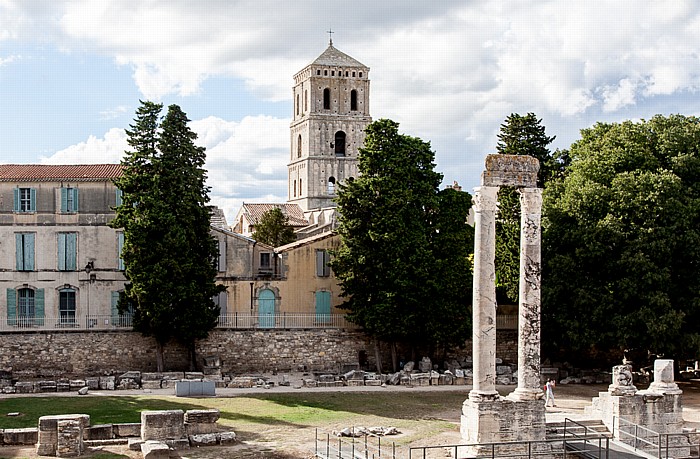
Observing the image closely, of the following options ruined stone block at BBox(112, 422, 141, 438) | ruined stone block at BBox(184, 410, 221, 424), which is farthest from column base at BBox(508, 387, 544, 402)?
ruined stone block at BBox(112, 422, 141, 438)

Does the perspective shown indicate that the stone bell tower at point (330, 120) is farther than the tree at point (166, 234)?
Yes

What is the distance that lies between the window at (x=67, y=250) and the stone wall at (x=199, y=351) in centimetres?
365

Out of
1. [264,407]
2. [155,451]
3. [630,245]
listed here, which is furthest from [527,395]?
Result: [630,245]

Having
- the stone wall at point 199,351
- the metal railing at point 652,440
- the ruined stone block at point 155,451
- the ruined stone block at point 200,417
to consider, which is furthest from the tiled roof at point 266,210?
the ruined stone block at point 155,451

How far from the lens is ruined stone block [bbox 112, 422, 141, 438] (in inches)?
1056

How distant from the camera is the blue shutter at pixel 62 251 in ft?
140

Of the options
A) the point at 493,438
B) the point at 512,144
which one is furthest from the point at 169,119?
the point at 493,438

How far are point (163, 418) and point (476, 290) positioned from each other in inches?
389

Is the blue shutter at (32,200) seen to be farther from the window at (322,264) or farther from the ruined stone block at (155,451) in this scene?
the ruined stone block at (155,451)

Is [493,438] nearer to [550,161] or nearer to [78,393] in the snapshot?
[78,393]

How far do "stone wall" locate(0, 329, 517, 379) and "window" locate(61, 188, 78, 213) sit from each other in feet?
20.3

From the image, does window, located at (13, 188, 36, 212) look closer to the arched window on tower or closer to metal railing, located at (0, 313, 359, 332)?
metal railing, located at (0, 313, 359, 332)

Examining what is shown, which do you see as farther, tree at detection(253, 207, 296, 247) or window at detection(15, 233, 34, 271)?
tree at detection(253, 207, 296, 247)

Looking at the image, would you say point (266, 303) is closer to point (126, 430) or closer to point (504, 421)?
point (126, 430)
